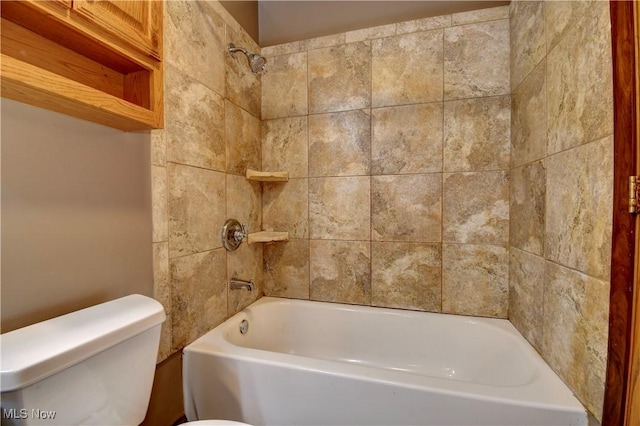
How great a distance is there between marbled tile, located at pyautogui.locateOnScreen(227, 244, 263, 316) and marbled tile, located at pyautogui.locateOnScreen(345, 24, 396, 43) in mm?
1487

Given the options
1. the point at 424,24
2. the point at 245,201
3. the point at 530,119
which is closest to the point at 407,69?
the point at 424,24

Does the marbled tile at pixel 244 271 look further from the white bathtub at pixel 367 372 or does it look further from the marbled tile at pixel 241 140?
the marbled tile at pixel 241 140

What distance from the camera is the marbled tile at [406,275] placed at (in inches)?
64.2

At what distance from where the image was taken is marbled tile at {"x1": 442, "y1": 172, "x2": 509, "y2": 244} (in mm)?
1516

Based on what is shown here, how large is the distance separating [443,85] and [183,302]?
180 cm

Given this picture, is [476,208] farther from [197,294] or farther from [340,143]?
[197,294]

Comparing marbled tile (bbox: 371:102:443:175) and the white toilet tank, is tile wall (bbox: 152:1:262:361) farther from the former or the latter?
marbled tile (bbox: 371:102:443:175)

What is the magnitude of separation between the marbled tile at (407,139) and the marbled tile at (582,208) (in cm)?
61

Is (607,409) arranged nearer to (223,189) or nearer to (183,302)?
(183,302)

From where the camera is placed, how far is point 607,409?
0.75 m

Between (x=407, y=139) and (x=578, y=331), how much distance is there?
1.17 metres

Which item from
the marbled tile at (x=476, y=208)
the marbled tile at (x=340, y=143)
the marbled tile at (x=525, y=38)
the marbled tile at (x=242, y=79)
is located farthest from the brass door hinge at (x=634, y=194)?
the marbled tile at (x=242, y=79)

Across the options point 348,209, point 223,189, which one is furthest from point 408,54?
point 223,189

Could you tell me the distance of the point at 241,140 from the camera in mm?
1659
